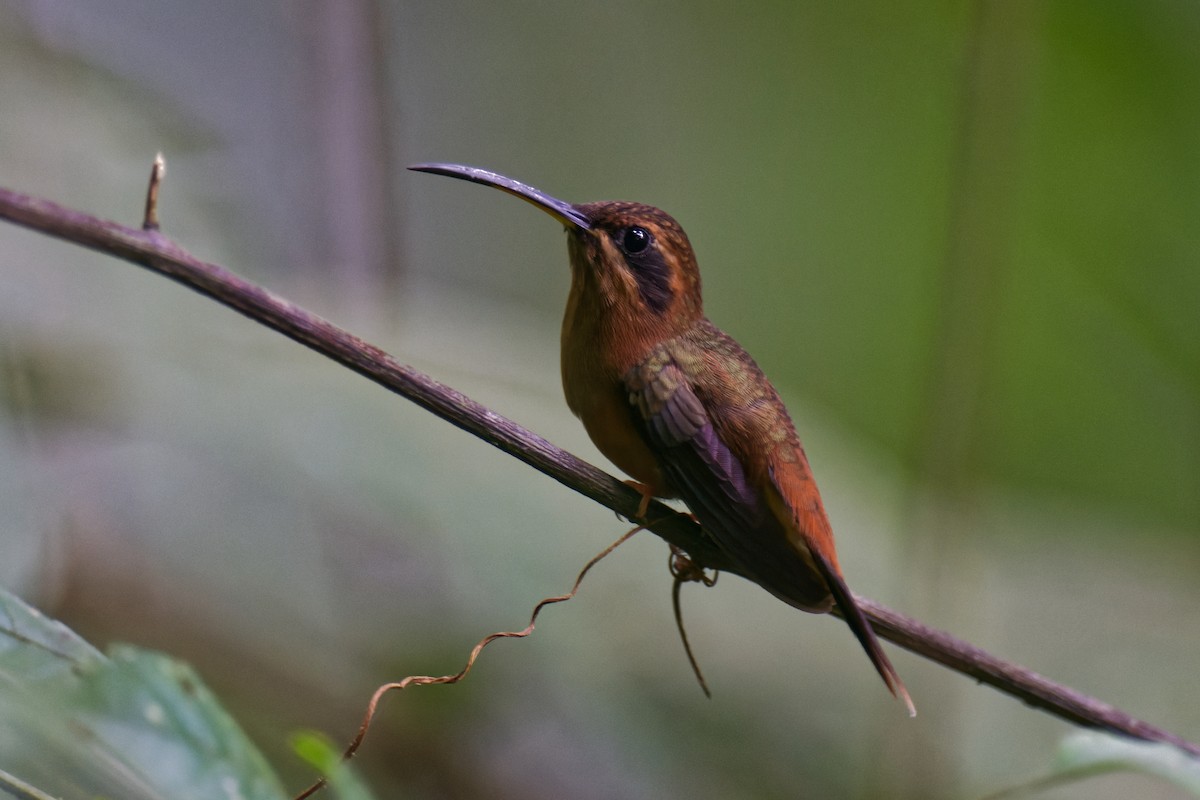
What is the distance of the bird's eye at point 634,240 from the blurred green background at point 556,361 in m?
0.57

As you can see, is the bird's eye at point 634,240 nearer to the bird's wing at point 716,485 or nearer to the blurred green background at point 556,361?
the bird's wing at point 716,485

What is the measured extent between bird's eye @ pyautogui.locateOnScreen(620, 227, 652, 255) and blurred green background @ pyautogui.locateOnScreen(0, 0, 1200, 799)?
0.57 metres

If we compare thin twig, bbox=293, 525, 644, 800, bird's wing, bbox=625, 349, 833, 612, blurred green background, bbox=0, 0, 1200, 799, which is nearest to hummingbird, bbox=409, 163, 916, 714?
bird's wing, bbox=625, 349, 833, 612

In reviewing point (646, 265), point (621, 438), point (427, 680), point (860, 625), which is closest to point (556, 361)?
point (646, 265)

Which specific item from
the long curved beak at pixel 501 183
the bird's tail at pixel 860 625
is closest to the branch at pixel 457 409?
the bird's tail at pixel 860 625

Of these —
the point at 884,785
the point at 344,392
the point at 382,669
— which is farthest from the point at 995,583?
the point at 344,392

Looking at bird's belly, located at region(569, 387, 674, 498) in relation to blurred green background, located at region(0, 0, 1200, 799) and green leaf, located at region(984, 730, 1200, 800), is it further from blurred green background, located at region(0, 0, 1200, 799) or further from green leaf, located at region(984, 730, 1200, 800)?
green leaf, located at region(984, 730, 1200, 800)

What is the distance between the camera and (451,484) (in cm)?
195

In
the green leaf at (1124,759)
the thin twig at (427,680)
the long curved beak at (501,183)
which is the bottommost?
the thin twig at (427,680)

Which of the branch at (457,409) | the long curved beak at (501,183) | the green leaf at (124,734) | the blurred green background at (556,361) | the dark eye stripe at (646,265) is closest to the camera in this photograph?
the green leaf at (124,734)

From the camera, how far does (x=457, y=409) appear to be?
115cm

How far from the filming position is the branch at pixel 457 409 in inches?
39.1

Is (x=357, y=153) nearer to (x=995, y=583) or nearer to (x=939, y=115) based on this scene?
(x=939, y=115)

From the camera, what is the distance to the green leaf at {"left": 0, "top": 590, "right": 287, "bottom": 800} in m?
0.68
